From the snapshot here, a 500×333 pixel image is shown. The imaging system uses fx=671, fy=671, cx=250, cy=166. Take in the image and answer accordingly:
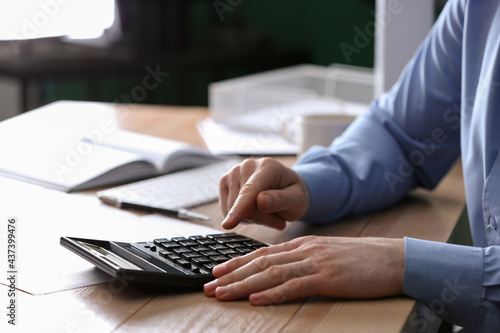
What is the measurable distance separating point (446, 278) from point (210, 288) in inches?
10.1

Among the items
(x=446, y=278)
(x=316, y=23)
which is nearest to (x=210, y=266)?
(x=446, y=278)

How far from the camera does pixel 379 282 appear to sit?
0.70 m

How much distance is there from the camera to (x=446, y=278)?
2.39 feet

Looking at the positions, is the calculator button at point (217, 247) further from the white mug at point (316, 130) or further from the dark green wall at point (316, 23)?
the dark green wall at point (316, 23)

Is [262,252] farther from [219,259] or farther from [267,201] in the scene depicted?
[267,201]

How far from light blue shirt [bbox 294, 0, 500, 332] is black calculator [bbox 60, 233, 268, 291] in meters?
0.20

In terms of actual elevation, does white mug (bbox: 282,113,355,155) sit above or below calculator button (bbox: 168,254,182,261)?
above

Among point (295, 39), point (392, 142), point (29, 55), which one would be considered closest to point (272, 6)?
point (295, 39)

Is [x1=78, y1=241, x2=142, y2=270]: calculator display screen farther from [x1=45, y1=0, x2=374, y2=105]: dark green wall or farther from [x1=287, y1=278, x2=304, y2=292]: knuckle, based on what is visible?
[x1=45, y1=0, x2=374, y2=105]: dark green wall

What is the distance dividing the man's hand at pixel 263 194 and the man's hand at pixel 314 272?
5.5 inches

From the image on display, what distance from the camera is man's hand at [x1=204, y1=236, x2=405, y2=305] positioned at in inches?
26.8

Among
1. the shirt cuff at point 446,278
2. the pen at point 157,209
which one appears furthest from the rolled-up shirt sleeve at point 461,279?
the pen at point 157,209

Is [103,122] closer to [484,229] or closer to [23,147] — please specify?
[23,147]

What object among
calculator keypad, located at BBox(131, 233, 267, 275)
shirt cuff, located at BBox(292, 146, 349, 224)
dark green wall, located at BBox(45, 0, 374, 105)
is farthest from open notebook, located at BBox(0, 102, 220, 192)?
dark green wall, located at BBox(45, 0, 374, 105)
